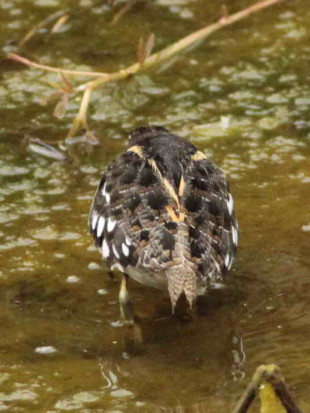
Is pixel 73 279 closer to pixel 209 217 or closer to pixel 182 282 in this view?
pixel 209 217

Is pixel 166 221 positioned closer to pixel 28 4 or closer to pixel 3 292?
pixel 3 292

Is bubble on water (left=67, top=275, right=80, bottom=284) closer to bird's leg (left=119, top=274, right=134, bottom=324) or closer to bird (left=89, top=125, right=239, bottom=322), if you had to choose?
bird (left=89, top=125, right=239, bottom=322)

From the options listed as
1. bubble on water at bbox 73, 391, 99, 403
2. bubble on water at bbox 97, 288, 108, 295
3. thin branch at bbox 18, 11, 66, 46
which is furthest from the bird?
thin branch at bbox 18, 11, 66, 46

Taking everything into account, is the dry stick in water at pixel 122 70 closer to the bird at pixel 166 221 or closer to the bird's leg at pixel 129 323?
the bird at pixel 166 221

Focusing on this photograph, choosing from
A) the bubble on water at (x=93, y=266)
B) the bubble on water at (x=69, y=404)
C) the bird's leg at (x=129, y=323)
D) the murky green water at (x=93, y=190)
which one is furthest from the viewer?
the bubble on water at (x=93, y=266)

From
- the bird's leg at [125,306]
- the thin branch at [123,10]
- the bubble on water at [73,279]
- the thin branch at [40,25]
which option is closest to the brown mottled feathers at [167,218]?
the bird's leg at [125,306]

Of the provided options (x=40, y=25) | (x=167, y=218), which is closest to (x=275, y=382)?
(x=167, y=218)
